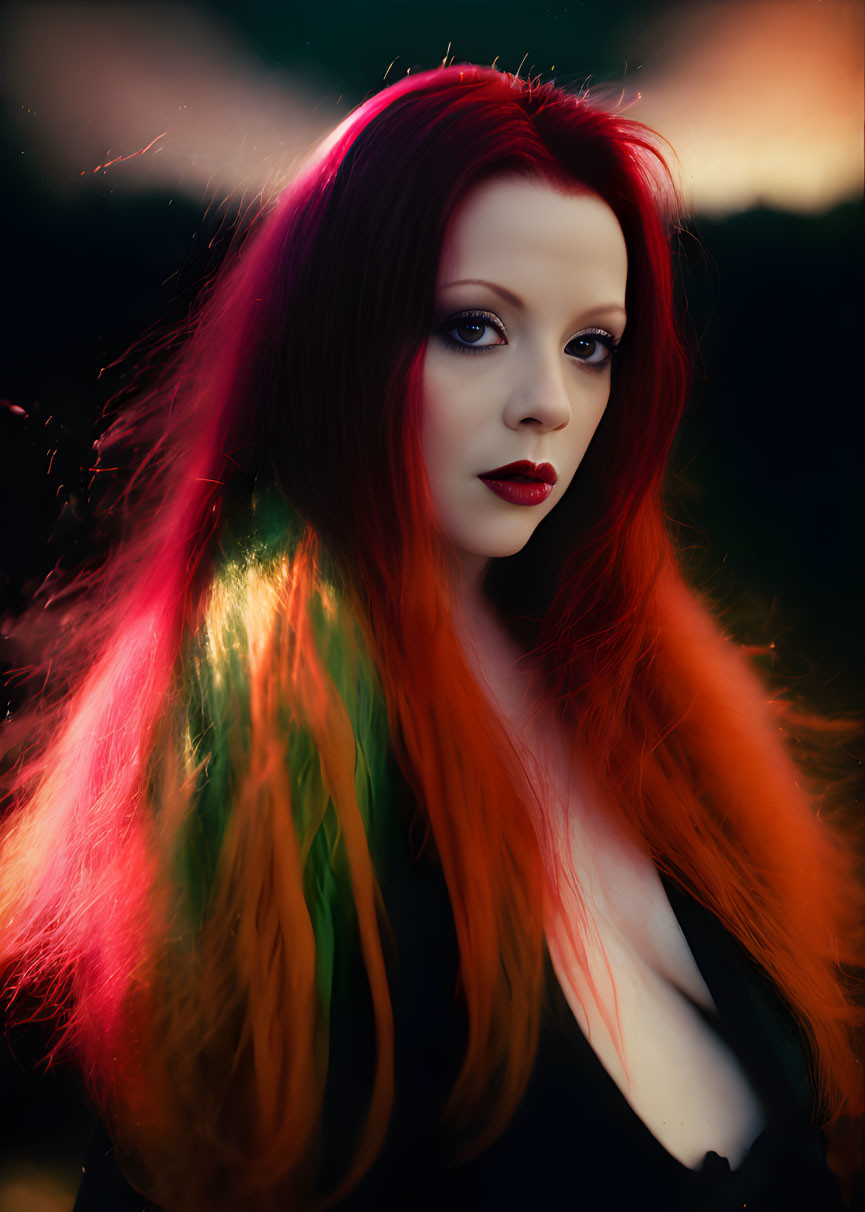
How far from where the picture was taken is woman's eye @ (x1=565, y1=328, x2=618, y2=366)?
2.54 feet

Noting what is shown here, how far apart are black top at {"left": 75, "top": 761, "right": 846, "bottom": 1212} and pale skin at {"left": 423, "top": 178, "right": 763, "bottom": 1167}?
22 mm

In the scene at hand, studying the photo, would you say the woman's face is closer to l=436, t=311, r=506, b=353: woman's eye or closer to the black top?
l=436, t=311, r=506, b=353: woman's eye

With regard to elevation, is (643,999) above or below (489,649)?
below

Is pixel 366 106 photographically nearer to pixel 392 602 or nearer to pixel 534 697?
pixel 392 602

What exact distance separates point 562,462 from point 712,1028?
53 centimetres

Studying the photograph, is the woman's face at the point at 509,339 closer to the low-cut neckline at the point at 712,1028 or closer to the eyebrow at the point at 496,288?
the eyebrow at the point at 496,288

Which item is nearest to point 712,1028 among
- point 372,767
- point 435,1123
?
point 435,1123

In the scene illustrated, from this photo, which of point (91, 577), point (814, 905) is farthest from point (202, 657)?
point (814, 905)

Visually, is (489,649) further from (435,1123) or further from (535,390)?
(435,1123)

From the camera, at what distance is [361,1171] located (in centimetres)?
71

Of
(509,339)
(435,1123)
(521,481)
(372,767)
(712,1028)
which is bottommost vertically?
(435,1123)

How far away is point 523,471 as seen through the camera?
761 mm

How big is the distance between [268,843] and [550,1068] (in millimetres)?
305

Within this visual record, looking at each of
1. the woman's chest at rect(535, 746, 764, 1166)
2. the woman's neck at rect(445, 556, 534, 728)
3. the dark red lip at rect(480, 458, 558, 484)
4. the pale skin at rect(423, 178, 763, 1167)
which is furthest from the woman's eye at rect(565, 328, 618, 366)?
the woman's chest at rect(535, 746, 764, 1166)
